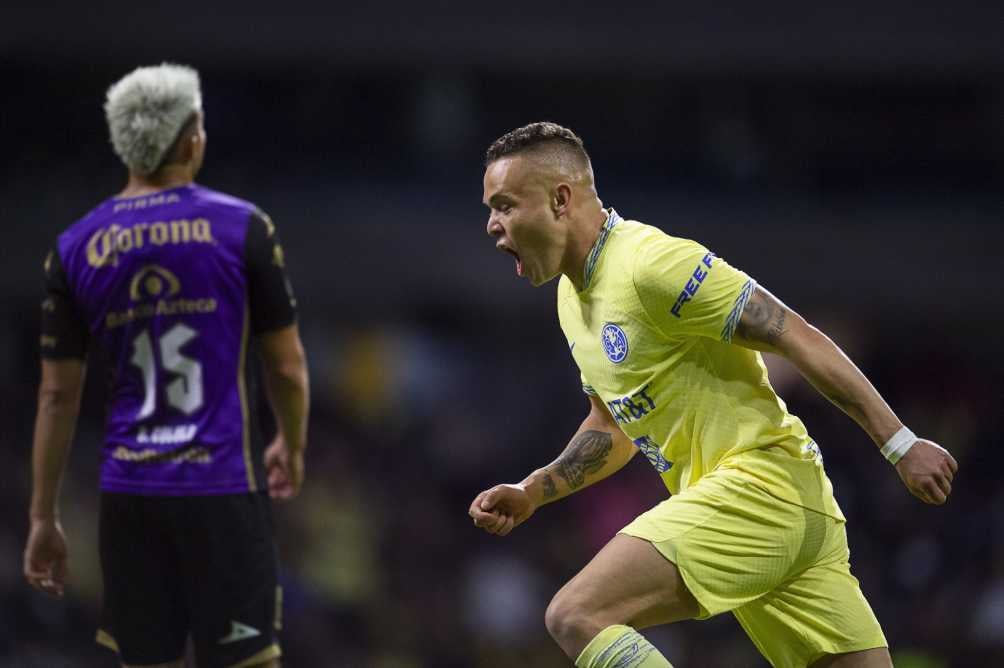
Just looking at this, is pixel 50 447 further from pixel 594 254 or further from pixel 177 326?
pixel 594 254

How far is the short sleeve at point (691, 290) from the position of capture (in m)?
3.52

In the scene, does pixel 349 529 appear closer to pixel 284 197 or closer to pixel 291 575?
pixel 291 575

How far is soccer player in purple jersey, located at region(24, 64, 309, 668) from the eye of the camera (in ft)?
12.8

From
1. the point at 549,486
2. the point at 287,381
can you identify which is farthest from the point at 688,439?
the point at 287,381

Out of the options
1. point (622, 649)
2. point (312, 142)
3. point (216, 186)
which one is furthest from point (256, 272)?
point (312, 142)

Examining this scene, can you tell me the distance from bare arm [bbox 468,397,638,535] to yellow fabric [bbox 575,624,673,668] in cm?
54

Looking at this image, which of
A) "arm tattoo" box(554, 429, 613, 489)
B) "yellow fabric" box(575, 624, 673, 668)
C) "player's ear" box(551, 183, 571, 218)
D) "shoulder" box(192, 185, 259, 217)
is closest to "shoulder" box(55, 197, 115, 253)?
"shoulder" box(192, 185, 259, 217)

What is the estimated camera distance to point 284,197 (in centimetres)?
1197

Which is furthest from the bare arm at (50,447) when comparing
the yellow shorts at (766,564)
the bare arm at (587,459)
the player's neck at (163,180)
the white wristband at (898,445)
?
the white wristband at (898,445)

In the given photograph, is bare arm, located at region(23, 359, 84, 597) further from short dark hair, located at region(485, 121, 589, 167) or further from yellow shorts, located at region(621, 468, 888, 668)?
yellow shorts, located at region(621, 468, 888, 668)

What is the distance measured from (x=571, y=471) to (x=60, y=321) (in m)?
1.66

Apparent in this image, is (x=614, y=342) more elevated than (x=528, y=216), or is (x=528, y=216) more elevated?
(x=528, y=216)

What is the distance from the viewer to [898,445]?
3432 millimetres

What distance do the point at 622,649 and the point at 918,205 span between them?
35.5ft
